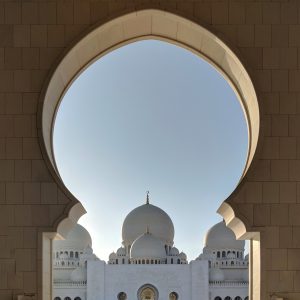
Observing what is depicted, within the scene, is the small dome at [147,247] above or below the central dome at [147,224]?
below

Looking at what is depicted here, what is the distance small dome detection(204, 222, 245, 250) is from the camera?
157ft

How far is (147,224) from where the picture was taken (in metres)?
46.1

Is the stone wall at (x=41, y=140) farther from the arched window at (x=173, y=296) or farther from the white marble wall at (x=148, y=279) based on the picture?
the arched window at (x=173, y=296)

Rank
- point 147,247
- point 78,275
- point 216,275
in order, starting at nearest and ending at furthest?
point 147,247 → point 78,275 → point 216,275

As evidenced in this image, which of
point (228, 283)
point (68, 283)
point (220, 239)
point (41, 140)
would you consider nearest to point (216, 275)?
point (228, 283)

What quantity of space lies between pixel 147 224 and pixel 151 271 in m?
2.98

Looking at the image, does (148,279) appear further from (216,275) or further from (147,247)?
(216,275)

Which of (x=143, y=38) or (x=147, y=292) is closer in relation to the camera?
(x=143, y=38)

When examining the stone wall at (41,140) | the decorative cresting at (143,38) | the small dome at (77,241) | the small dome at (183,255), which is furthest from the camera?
the small dome at (77,241)

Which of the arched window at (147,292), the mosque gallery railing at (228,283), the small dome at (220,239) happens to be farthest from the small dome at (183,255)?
the arched window at (147,292)

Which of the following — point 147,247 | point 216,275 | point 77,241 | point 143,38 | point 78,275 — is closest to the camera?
point 143,38

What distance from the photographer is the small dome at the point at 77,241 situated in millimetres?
48438

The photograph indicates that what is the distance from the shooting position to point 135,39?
8.95 meters

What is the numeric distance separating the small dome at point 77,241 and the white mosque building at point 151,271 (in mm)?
774
